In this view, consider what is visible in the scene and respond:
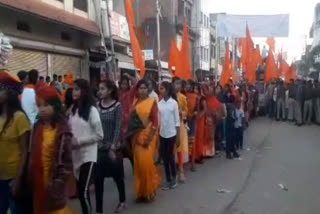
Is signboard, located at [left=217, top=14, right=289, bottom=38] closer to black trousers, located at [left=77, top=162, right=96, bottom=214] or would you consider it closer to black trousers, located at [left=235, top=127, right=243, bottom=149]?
black trousers, located at [left=235, top=127, right=243, bottom=149]

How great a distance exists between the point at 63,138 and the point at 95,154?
1.27m

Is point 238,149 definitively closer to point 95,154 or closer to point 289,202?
point 289,202

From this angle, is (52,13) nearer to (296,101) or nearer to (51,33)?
(51,33)

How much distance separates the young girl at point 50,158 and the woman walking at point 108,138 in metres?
1.61

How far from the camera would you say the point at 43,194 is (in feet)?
13.2

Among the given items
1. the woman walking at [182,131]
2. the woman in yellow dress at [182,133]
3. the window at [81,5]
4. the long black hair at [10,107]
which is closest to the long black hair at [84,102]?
the long black hair at [10,107]

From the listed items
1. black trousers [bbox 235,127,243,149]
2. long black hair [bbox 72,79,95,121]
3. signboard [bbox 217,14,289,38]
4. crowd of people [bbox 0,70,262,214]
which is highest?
signboard [bbox 217,14,289,38]

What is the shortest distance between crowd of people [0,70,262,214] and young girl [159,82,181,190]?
0.02 m

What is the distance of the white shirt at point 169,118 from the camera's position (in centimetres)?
747

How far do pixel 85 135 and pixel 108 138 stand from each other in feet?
1.97

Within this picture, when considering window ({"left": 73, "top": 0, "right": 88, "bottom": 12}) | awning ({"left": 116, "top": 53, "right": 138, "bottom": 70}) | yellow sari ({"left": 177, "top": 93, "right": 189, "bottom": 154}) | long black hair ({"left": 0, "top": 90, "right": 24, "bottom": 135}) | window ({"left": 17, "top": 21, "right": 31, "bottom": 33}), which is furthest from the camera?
awning ({"left": 116, "top": 53, "right": 138, "bottom": 70})

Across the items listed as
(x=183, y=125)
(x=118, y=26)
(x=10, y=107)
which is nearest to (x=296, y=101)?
(x=118, y=26)

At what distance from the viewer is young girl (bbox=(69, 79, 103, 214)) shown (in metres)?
5.25

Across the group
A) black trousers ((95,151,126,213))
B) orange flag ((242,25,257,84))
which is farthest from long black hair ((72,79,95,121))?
orange flag ((242,25,257,84))
